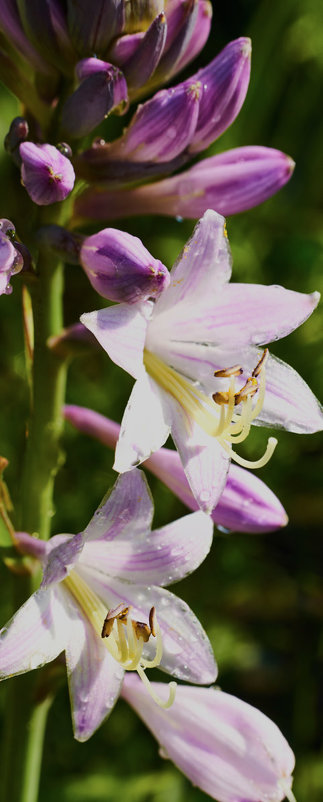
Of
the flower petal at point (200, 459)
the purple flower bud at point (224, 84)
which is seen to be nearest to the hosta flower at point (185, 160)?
the purple flower bud at point (224, 84)

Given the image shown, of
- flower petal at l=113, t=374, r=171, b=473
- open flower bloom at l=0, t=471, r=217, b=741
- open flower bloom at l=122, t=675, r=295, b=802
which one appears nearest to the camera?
flower petal at l=113, t=374, r=171, b=473

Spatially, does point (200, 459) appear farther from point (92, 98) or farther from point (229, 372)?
point (92, 98)

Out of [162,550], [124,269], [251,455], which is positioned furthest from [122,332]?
[251,455]

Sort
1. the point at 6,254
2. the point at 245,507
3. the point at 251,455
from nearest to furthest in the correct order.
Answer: the point at 6,254
the point at 245,507
the point at 251,455

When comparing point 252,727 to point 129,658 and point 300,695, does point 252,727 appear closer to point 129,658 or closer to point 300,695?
point 129,658

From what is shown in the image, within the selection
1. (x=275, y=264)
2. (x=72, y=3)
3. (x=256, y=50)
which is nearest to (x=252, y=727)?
(x=72, y=3)

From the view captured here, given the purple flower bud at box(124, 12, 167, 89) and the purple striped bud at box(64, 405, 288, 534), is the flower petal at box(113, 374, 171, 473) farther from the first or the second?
the purple flower bud at box(124, 12, 167, 89)

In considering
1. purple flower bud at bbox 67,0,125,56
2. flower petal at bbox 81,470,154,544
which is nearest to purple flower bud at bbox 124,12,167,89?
purple flower bud at bbox 67,0,125,56
